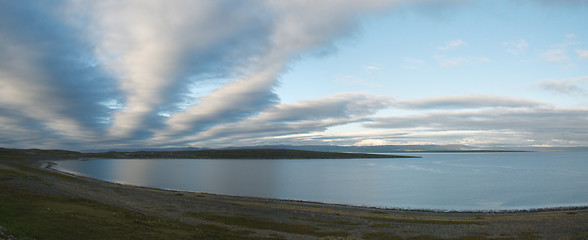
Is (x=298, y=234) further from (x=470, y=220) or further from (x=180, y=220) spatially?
(x=470, y=220)

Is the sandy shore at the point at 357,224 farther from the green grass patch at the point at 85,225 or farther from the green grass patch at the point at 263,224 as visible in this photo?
the green grass patch at the point at 85,225

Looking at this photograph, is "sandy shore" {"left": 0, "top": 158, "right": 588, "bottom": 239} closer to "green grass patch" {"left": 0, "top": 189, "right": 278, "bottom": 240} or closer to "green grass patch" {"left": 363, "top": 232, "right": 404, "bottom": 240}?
"green grass patch" {"left": 363, "top": 232, "right": 404, "bottom": 240}

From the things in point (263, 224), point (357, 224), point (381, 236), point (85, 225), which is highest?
point (85, 225)

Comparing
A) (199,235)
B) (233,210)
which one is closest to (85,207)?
(199,235)

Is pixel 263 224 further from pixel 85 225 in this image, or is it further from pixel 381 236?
pixel 85 225

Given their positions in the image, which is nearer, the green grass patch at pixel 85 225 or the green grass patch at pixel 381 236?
the green grass patch at pixel 85 225

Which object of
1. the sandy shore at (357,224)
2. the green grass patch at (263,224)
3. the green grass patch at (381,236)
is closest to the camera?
the green grass patch at (381,236)

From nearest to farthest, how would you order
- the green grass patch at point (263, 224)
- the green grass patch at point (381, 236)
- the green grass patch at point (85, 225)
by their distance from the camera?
the green grass patch at point (85, 225)
the green grass patch at point (381, 236)
the green grass patch at point (263, 224)

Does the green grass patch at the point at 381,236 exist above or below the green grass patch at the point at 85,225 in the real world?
below

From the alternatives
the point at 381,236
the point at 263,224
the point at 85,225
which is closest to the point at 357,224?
the point at 381,236

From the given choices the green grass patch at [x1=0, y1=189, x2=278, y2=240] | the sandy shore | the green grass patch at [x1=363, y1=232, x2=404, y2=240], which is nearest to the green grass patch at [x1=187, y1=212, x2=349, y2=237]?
the sandy shore

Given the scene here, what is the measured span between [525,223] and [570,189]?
61.5m

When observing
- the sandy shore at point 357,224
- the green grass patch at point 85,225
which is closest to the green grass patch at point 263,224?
the sandy shore at point 357,224

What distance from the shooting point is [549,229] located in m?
35.2
